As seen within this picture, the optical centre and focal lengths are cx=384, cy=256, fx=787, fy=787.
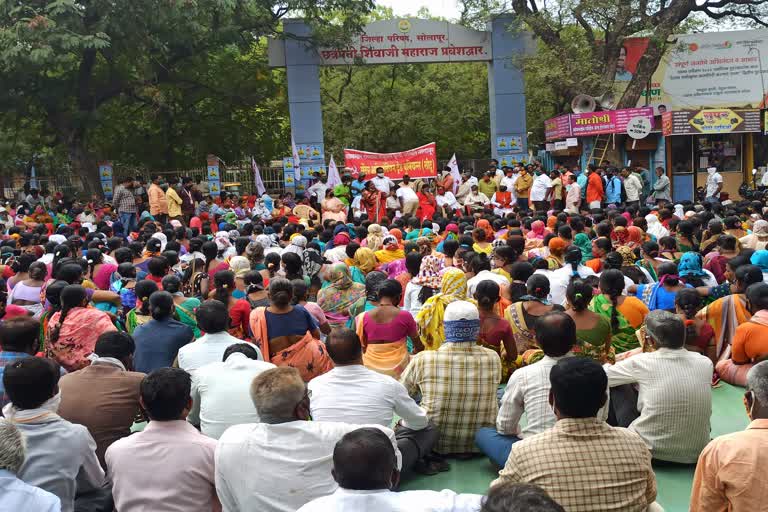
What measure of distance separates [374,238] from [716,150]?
47.2 ft

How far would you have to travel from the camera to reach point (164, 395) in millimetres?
3488

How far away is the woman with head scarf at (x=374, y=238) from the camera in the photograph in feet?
32.7

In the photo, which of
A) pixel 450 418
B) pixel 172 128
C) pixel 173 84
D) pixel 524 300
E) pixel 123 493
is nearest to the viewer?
pixel 123 493

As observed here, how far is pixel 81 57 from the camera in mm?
18219

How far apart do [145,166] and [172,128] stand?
144 centimetres

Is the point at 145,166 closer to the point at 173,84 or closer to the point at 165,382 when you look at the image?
the point at 173,84

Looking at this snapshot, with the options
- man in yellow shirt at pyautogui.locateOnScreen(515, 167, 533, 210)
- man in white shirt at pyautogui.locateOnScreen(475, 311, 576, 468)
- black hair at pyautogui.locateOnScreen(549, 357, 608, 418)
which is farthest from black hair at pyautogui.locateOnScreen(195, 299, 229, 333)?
man in yellow shirt at pyautogui.locateOnScreen(515, 167, 533, 210)

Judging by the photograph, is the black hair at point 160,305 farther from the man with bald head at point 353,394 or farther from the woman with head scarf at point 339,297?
the woman with head scarf at point 339,297

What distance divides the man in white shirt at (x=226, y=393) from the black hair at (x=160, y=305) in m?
1.14

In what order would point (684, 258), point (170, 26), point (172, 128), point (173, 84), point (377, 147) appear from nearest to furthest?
point (684, 258) < point (170, 26) < point (173, 84) < point (172, 128) < point (377, 147)

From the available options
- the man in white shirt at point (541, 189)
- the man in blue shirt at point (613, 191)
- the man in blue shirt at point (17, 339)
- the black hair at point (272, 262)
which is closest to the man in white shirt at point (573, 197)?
the man in white shirt at point (541, 189)

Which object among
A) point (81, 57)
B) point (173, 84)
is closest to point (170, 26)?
point (81, 57)

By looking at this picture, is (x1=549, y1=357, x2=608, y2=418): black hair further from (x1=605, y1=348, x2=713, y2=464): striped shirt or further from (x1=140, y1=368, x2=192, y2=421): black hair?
(x1=140, y1=368, x2=192, y2=421): black hair

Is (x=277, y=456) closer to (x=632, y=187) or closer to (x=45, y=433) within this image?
(x=45, y=433)
